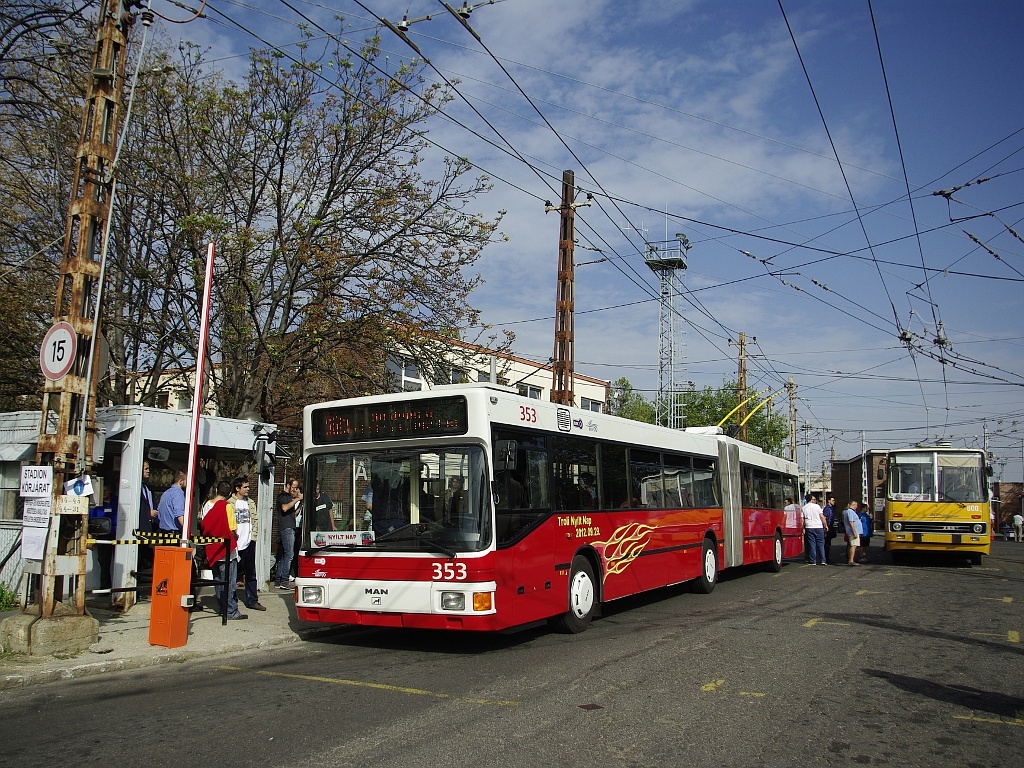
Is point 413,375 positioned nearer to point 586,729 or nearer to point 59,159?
point 59,159

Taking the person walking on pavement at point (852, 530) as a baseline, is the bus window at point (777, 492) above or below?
above

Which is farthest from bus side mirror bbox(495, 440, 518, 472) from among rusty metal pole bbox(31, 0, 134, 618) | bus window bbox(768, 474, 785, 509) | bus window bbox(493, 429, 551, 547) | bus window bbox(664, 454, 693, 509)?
bus window bbox(768, 474, 785, 509)

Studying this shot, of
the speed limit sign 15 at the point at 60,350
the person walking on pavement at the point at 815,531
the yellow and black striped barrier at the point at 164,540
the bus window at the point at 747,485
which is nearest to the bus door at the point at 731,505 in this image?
the bus window at the point at 747,485

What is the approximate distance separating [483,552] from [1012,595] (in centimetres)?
1078

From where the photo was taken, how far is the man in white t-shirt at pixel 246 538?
1143cm

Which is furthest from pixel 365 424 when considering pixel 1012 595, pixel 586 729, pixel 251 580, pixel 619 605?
pixel 1012 595

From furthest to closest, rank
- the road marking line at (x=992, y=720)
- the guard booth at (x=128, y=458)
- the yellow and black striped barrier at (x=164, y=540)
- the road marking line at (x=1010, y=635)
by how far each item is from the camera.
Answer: the guard booth at (x=128, y=458) → the yellow and black striped barrier at (x=164, y=540) → the road marking line at (x=1010, y=635) → the road marking line at (x=992, y=720)

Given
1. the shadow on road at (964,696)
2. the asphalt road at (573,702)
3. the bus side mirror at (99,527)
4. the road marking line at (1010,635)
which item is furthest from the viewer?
the bus side mirror at (99,527)

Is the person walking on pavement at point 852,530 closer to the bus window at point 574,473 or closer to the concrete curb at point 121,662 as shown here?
the bus window at point 574,473

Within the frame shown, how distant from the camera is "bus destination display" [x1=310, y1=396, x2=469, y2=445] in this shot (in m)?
8.91

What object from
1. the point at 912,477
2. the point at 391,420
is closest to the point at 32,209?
the point at 391,420

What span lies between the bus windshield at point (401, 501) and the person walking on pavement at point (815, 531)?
1593 centimetres

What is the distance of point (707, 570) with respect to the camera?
1497cm

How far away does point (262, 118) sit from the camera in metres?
15.1
